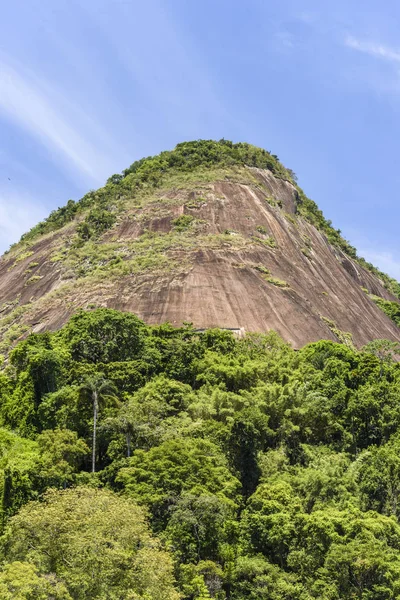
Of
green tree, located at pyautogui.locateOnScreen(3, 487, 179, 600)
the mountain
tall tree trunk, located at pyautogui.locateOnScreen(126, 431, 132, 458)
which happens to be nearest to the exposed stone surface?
the mountain

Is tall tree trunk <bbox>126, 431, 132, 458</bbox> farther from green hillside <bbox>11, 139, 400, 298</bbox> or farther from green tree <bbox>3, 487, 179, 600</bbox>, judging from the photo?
green hillside <bbox>11, 139, 400, 298</bbox>

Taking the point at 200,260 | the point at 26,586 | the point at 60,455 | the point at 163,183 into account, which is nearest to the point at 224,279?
the point at 200,260

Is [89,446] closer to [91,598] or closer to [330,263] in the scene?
[91,598]

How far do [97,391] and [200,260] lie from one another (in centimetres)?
2791

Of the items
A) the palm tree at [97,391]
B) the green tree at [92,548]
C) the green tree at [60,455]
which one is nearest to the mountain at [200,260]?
the palm tree at [97,391]

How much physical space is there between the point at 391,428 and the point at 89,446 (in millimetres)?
16800

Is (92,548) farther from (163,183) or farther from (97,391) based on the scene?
(163,183)

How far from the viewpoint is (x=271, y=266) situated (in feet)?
208

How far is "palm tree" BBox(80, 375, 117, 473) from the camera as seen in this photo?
33.2m

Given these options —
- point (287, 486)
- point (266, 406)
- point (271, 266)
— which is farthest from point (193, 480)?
point (271, 266)

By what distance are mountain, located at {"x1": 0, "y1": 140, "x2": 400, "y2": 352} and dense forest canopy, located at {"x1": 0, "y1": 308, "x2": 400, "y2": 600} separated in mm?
8666

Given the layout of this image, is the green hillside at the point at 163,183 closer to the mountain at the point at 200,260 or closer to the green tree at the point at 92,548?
the mountain at the point at 200,260

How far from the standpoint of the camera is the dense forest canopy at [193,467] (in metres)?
21.3

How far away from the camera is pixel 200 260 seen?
198 ft
